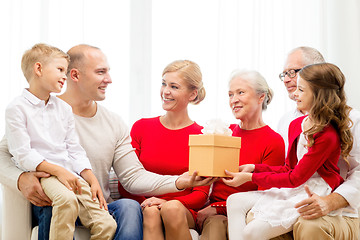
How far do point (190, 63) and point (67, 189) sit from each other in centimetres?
112

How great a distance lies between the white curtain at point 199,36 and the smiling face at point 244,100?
1.06 m

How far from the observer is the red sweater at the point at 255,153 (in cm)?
259

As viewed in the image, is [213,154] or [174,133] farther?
[174,133]

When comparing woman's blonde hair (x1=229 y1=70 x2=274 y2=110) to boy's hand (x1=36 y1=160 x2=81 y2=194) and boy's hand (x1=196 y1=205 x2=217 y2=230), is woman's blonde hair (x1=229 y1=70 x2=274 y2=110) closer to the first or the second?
boy's hand (x1=196 y1=205 x2=217 y2=230)

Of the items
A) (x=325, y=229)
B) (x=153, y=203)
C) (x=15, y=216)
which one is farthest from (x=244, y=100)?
(x=15, y=216)

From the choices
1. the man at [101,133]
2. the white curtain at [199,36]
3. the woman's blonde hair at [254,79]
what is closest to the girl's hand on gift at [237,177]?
the man at [101,133]

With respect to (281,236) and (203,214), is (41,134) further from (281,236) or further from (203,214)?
(281,236)

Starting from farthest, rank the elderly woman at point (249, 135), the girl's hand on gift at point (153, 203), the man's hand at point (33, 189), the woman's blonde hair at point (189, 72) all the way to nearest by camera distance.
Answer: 1. the woman's blonde hair at point (189, 72)
2. the elderly woman at point (249, 135)
3. the girl's hand on gift at point (153, 203)
4. the man's hand at point (33, 189)

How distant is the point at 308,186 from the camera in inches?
86.0

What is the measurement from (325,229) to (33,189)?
127 centimetres

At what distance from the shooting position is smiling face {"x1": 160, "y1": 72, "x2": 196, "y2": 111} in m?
2.77

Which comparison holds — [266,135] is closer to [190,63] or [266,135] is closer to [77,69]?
[190,63]

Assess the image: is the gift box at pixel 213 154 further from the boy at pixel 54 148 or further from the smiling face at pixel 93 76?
the smiling face at pixel 93 76

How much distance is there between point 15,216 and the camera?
2221 millimetres
